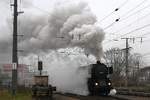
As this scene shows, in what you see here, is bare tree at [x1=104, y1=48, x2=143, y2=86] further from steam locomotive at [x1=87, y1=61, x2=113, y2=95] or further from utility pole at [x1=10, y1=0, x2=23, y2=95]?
utility pole at [x1=10, y1=0, x2=23, y2=95]

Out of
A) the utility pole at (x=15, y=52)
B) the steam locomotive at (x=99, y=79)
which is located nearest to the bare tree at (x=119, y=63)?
the steam locomotive at (x=99, y=79)

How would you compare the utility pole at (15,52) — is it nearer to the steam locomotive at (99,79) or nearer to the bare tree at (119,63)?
the steam locomotive at (99,79)

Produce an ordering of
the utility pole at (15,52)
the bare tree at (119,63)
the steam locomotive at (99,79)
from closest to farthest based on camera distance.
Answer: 1. the utility pole at (15,52)
2. the steam locomotive at (99,79)
3. the bare tree at (119,63)

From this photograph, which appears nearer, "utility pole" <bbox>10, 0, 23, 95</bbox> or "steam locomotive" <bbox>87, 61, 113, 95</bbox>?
"utility pole" <bbox>10, 0, 23, 95</bbox>

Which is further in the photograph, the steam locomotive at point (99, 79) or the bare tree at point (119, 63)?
the bare tree at point (119, 63)

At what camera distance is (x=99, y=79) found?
102 ft

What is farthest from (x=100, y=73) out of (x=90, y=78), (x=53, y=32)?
(x=53, y=32)

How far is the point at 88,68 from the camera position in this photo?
104 ft

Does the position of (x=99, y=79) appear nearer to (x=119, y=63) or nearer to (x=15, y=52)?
(x=15, y=52)

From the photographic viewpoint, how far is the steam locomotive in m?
30.8

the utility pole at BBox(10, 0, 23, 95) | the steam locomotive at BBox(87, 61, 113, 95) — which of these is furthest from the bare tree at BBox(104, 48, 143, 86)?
the utility pole at BBox(10, 0, 23, 95)

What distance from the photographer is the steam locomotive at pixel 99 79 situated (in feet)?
101

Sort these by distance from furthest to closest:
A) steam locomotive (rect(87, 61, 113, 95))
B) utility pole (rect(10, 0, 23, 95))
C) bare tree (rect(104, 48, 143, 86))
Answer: bare tree (rect(104, 48, 143, 86)), steam locomotive (rect(87, 61, 113, 95)), utility pole (rect(10, 0, 23, 95))

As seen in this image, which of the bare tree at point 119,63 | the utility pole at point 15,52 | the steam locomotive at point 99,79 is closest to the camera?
the utility pole at point 15,52
